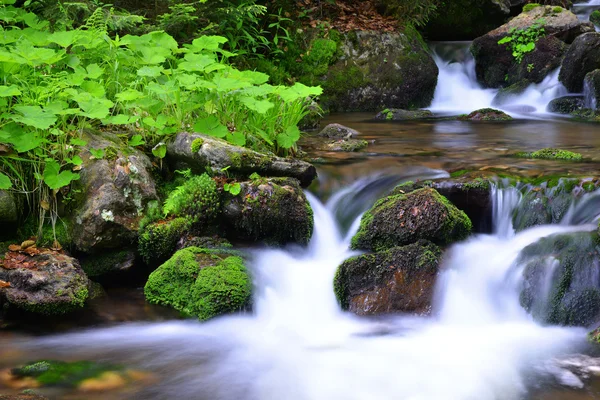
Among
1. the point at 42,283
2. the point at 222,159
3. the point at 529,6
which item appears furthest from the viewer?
the point at 529,6

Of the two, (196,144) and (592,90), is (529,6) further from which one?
(196,144)

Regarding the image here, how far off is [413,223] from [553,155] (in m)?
2.32

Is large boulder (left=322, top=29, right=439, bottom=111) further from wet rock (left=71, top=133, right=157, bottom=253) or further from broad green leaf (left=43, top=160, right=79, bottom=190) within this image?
broad green leaf (left=43, top=160, right=79, bottom=190)

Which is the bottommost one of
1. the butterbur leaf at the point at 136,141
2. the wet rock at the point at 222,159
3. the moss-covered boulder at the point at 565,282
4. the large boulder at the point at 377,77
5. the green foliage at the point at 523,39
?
the moss-covered boulder at the point at 565,282

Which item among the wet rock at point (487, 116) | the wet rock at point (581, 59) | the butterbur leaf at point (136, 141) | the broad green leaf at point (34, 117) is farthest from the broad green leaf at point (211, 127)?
the wet rock at point (581, 59)

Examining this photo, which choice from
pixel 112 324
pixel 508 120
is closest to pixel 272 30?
pixel 508 120

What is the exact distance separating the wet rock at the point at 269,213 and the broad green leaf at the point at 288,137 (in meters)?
0.61

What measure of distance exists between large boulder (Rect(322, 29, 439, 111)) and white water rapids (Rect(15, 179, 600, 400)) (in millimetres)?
6205

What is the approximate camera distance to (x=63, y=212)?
14.9 feet

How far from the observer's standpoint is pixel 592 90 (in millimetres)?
9523

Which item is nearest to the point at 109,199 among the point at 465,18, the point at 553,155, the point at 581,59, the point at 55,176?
the point at 55,176

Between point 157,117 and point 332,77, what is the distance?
616 centimetres

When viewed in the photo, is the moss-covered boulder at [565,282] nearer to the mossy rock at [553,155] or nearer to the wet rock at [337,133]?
the mossy rock at [553,155]

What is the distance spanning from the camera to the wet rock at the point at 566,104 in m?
9.66
